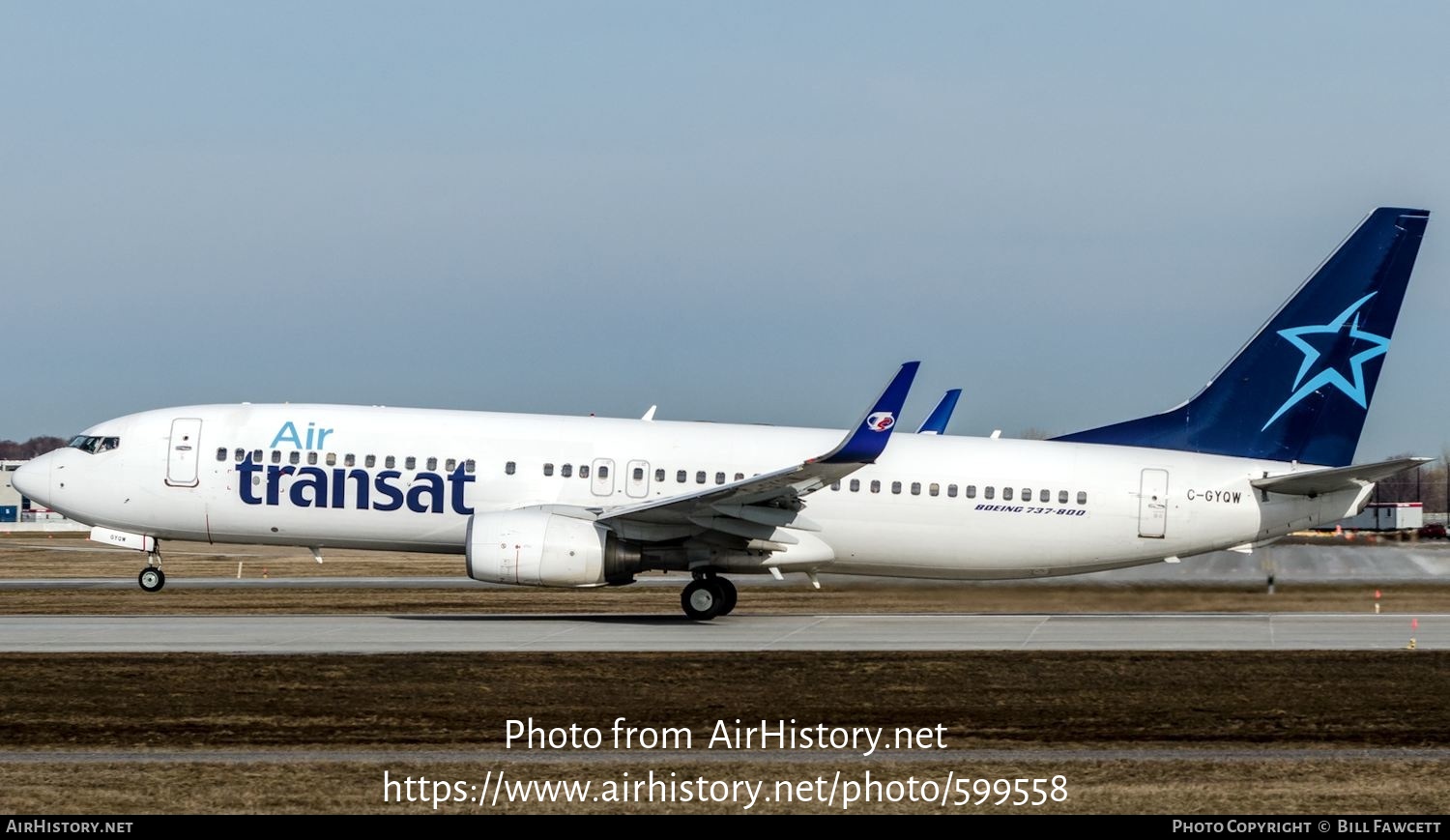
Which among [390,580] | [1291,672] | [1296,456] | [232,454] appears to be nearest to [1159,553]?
[1296,456]

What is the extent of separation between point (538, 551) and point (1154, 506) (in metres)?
11.6

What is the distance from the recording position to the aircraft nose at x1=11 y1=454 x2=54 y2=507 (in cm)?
3194

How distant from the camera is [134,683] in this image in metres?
19.8

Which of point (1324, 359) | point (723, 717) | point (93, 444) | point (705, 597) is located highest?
point (1324, 359)

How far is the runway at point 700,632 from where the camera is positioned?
2438 centimetres

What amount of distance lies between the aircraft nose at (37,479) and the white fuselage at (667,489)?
2.01 m

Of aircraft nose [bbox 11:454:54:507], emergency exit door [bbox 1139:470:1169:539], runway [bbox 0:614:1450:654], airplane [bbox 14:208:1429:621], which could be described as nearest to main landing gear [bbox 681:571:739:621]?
airplane [bbox 14:208:1429:621]

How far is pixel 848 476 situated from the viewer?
29.4 m

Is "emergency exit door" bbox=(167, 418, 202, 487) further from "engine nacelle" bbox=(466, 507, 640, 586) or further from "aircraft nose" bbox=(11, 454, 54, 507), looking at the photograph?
"engine nacelle" bbox=(466, 507, 640, 586)

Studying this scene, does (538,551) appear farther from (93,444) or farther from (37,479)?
(37,479)

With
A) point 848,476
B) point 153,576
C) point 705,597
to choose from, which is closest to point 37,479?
point 153,576

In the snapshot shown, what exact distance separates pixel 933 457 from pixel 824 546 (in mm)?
2749
